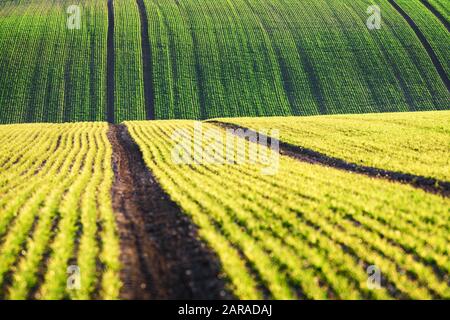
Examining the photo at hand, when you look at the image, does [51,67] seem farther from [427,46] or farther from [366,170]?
[427,46]

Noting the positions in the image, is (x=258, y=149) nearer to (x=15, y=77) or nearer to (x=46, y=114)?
(x=46, y=114)

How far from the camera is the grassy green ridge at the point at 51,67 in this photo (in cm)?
Result: 5906

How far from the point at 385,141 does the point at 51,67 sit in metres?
61.8

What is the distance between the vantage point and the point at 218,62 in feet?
231

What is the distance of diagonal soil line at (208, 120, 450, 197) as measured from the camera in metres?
16.7

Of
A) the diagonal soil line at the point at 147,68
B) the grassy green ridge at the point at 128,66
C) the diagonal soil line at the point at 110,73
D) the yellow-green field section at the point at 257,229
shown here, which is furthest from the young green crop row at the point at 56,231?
the diagonal soil line at the point at 147,68

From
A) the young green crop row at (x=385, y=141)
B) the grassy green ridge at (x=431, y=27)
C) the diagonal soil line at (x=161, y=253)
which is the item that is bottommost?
the diagonal soil line at (x=161, y=253)

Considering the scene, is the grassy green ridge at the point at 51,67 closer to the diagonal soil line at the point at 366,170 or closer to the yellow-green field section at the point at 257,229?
the diagonal soil line at the point at 366,170

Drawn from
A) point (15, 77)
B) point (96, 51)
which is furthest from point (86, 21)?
point (15, 77)

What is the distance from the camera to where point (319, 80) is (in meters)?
67.9

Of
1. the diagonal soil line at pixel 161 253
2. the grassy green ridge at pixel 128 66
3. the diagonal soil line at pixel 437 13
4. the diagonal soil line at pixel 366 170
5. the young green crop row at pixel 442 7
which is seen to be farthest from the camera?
the young green crop row at pixel 442 7

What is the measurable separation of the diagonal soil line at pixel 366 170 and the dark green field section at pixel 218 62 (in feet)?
116

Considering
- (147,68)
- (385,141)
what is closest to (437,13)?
(147,68)

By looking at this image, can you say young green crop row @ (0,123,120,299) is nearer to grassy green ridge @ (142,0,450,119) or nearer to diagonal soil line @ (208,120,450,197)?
diagonal soil line @ (208,120,450,197)
